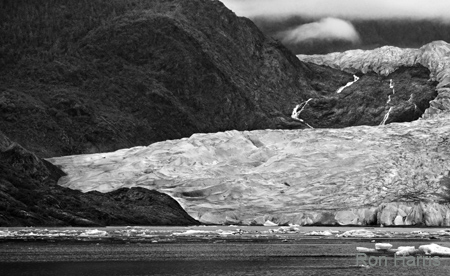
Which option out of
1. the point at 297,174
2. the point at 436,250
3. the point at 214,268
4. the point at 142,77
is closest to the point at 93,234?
the point at 214,268

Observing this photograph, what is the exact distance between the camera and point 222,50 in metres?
177

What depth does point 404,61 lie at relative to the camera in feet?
545

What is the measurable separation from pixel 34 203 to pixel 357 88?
104360mm

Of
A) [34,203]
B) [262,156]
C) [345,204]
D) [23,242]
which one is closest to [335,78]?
[262,156]

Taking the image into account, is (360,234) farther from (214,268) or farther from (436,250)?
(214,268)

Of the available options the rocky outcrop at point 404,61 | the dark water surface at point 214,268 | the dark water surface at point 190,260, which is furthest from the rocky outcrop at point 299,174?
the rocky outcrop at point 404,61

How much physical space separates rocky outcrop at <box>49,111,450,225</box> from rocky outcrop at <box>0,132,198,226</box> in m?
3.82

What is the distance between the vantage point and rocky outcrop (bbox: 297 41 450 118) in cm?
14938

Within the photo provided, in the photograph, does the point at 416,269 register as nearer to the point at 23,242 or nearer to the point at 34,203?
the point at 23,242

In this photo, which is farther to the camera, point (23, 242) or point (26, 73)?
point (26, 73)

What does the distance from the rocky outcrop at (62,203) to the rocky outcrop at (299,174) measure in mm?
3823

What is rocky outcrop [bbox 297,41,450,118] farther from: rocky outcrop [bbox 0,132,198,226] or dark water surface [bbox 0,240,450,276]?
dark water surface [bbox 0,240,450,276]

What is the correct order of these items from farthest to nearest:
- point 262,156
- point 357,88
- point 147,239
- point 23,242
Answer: point 357,88 → point 262,156 → point 147,239 → point 23,242

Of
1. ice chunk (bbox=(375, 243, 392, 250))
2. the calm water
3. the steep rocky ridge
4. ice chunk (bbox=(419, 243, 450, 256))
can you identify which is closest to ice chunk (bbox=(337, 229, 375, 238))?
the calm water
